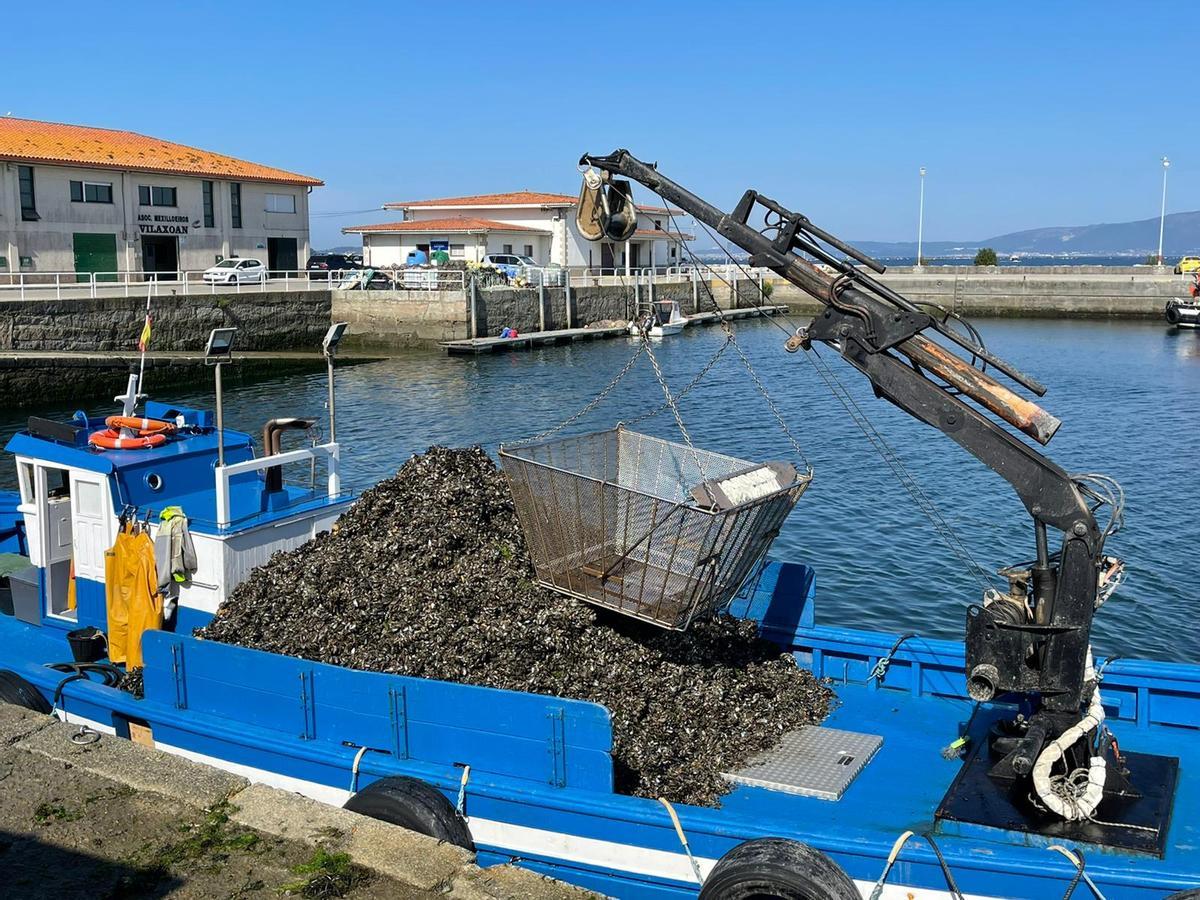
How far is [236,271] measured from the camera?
1811 inches

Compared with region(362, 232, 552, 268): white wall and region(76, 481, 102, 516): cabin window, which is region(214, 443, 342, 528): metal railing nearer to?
region(76, 481, 102, 516): cabin window

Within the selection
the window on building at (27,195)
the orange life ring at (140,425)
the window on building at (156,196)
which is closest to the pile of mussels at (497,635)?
the orange life ring at (140,425)

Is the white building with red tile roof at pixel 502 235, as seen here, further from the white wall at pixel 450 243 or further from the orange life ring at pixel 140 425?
the orange life ring at pixel 140 425

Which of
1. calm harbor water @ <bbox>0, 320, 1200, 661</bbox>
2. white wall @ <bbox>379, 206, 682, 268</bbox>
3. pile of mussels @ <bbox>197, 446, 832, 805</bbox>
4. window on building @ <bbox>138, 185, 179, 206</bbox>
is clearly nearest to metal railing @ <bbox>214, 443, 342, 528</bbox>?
pile of mussels @ <bbox>197, 446, 832, 805</bbox>

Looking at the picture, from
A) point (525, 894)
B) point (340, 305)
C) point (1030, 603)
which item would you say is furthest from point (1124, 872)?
point (340, 305)

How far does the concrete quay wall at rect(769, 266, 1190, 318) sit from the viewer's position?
69812mm

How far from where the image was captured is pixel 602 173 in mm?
8203

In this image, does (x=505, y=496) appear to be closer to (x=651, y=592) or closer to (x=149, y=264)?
(x=651, y=592)

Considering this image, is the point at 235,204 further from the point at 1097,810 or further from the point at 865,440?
the point at 1097,810

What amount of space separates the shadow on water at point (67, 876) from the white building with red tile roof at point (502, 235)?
55.5 metres

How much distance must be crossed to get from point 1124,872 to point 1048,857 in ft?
1.33

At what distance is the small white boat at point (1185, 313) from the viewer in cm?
6188

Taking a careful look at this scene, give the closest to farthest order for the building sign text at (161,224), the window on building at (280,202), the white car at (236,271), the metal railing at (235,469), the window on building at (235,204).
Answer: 1. the metal railing at (235,469)
2. the white car at (236,271)
3. the building sign text at (161,224)
4. the window on building at (235,204)
5. the window on building at (280,202)

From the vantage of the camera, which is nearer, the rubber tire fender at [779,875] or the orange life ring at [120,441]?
the rubber tire fender at [779,875]
